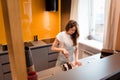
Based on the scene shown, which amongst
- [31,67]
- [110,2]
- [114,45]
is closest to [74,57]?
[114,45]

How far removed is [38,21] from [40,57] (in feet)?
3.02

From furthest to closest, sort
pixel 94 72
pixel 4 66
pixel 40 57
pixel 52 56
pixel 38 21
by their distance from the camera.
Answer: pixel 38 21
pixel 52 56
pixel 40 57
pixel 4 66
pixel 94 72

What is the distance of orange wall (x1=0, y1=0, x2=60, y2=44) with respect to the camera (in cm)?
320

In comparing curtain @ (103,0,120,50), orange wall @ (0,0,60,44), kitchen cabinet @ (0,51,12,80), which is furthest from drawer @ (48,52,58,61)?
curtain @ (103,0,120,50)

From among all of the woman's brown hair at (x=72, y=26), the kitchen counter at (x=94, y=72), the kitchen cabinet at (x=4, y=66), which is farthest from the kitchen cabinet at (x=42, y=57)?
the kitchen counter at (x=94, y=72)

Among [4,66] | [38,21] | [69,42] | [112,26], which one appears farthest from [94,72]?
[38,21]

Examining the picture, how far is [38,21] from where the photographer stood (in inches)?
134

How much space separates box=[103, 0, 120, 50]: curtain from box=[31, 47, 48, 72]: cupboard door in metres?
1.32

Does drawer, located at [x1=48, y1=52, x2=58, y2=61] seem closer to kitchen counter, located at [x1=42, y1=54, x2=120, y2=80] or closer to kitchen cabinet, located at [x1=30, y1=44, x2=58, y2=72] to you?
kitchen cabinet, located at [x1=30, y1=44, x2=58, y2=72]

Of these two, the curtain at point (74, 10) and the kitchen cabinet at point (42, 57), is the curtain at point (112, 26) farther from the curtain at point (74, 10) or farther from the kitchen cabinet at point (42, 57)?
the kitchen cabinet at point (42, 57)

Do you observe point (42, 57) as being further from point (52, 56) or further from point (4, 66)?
point (4, 66)

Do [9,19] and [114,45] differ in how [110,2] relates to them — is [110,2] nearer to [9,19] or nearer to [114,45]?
[114,45]

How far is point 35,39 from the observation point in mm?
3418

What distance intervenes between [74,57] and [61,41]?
34 centimetres
